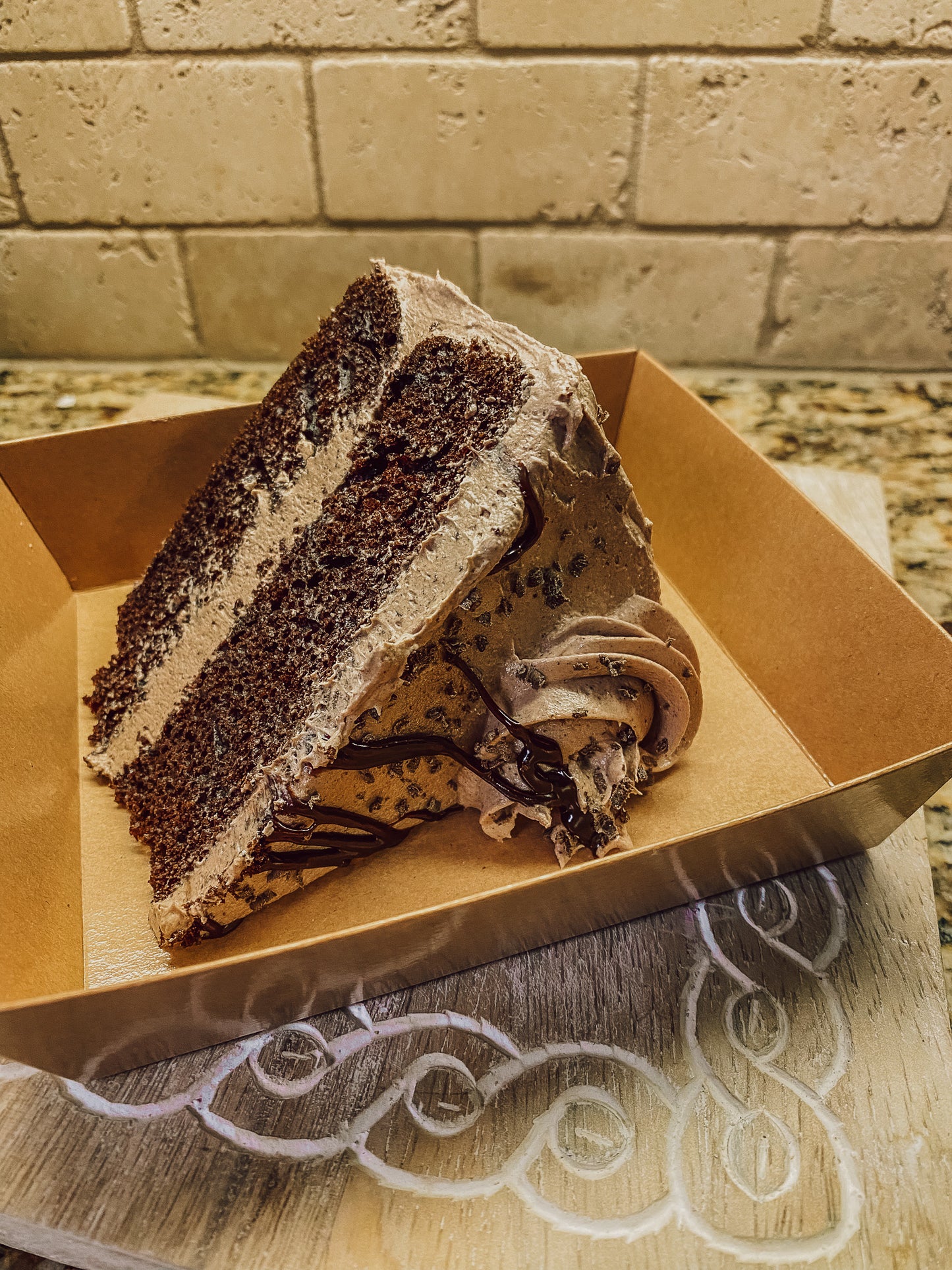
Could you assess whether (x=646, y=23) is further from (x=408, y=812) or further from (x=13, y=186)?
(x=408, y=812)

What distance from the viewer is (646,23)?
2230 millimetres

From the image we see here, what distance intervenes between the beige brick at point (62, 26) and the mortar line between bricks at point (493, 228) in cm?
41

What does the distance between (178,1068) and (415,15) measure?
2.28 m

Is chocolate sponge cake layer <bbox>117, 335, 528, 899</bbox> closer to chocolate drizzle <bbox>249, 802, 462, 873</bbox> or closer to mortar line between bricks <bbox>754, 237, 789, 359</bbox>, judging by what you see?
chocolate drizzle <bbox>249, 802, 462, 873</bbox>

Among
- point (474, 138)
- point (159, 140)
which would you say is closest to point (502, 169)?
point (474, 138)

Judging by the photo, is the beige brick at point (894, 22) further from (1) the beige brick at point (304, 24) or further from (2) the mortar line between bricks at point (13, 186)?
(2) the mortar line between bricks at point (13, 186)

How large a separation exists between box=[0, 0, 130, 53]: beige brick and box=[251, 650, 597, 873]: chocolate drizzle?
6.47 ft

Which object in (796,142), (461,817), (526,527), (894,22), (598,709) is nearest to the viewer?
(526,527)

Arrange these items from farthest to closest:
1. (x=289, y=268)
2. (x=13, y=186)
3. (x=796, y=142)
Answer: (x=289, y=268)
(x=13, y=186)
(x=796, y=142)

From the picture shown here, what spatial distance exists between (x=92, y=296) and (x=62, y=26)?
2.19 feet

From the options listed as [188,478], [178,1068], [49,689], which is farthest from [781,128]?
[178,1068]

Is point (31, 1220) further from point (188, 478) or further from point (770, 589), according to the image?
point (770, 589)

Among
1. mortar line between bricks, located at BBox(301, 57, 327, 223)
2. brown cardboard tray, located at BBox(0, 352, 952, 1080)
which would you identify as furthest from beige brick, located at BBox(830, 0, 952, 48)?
mortar line between bricks, located at BBox(301, 57, 327, 223)

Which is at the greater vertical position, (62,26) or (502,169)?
(62,26)
